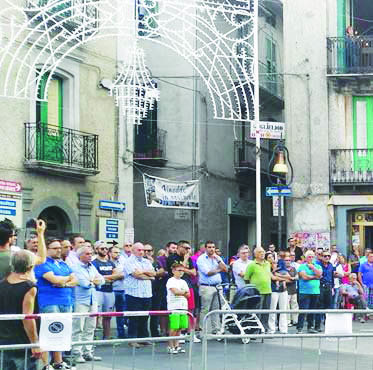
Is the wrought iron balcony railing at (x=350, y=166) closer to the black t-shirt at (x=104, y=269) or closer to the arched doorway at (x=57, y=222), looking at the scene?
the arched doorway at (x=57, y=222)

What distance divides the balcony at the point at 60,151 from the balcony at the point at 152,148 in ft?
14.0

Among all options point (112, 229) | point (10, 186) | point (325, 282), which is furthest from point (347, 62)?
point (10, 186)

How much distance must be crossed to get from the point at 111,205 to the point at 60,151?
285 centimetres

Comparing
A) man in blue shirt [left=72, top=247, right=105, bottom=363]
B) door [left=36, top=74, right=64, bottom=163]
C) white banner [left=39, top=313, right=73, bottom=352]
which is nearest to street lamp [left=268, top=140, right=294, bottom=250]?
A: door [left=36, top=74, right=64, bottom=163]

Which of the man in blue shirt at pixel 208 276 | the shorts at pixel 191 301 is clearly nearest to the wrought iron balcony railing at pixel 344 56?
the man in blue shirt at pixel 208 276

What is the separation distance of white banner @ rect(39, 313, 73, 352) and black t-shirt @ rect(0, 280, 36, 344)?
19cm

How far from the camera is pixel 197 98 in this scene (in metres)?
29.9

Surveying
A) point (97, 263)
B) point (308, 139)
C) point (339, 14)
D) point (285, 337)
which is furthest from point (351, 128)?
point (285, 337)

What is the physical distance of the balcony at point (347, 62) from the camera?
96.3 ft

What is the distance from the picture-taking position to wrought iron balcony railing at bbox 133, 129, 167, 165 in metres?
29.1

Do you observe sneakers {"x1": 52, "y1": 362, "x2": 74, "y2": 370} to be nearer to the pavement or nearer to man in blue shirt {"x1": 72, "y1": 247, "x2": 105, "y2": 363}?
the pavement

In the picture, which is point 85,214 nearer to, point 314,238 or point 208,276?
point 208,276

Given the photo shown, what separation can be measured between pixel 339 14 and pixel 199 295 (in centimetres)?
1484

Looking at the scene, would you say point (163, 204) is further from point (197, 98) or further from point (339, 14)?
point (339, 14)
